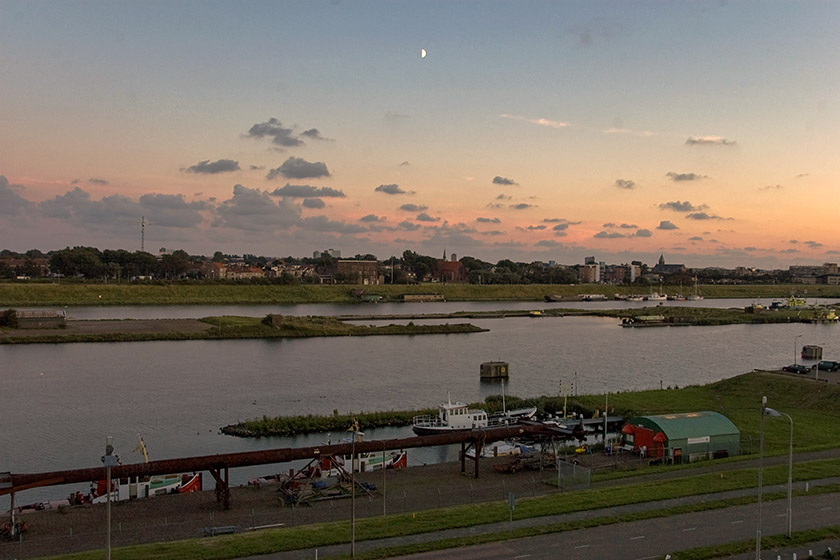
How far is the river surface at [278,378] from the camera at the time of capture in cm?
4041

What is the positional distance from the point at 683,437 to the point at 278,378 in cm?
3822

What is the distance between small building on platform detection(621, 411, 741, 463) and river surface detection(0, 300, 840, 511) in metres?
11.0

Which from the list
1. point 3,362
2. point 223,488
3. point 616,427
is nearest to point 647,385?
point 616,427

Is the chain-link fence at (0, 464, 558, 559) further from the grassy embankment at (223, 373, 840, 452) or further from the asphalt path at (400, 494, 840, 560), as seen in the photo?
the grassy embankment at (223, 373, 840, 452)

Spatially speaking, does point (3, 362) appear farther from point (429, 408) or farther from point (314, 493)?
point (314, 493)

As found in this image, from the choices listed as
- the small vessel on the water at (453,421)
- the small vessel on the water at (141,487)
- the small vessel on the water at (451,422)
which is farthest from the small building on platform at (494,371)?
the small vessel on the water at (141,487)

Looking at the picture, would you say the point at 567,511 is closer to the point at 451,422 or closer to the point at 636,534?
the point at 636,534

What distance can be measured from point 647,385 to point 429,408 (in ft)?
74.1

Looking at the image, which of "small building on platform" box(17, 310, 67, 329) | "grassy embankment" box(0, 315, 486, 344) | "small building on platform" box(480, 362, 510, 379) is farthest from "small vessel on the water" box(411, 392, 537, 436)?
"small building on platform" box(17, 310, 67, 329)

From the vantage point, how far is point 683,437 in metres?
33.8

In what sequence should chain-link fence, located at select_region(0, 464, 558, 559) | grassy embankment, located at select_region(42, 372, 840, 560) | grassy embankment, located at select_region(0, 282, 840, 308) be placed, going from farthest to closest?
grassy embankment, located at select_region(0, 282, 840, 308), chain-link fence, located at select_region(0, 464, 558, 559), grassy embankment, located at select_region(42, 372, 840, 560)

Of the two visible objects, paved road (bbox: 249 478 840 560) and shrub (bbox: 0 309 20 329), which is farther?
shrub (bbox: 0 309 20 329)

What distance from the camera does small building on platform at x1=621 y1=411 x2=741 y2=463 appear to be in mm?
33594

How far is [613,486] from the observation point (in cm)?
2805
